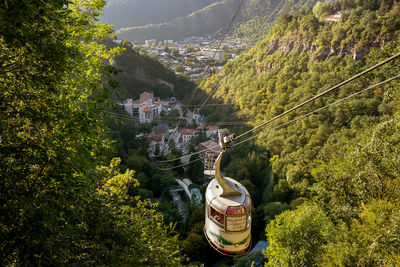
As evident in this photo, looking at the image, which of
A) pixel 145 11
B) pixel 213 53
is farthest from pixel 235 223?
pixel 145 11

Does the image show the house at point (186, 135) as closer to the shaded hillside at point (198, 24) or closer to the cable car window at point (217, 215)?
the cable car window at point (217, 215)

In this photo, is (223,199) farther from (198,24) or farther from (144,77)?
(198,24)

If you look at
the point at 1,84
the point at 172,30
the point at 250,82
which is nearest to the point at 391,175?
the point at 1,84

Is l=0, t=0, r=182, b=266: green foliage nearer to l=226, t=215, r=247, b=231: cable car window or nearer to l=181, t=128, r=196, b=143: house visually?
l=226, t=215, r=247, b=231: cable car window

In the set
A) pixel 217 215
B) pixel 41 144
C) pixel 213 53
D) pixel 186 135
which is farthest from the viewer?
pixel 213 53

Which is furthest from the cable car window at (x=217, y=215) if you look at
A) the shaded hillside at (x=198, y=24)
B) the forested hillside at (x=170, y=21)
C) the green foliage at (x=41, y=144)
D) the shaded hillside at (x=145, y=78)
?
the shaded hillside at (x=198, y=24)

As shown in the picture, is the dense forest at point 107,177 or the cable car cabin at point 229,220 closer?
the dense forest at point 107,177
